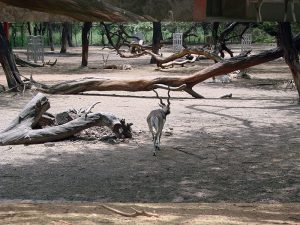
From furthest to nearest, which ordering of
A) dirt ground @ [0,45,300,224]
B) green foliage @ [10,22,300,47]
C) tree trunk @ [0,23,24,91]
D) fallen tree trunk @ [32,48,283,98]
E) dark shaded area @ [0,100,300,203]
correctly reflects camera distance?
green foliage @ [10,22,300,47] < tree trunk @ [0,23,24,91] < fallen tree trunk @ [32,48,283,98] < dark shaded area @ [0,100,300,203] < dirt ground @ [0,45,300,224]

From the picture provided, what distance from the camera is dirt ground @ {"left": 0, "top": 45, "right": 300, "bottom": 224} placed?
4660 millimetres

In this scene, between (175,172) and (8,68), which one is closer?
(175,172)

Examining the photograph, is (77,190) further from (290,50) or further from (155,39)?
(155,39)

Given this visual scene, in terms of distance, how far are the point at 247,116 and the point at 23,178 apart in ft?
20.1

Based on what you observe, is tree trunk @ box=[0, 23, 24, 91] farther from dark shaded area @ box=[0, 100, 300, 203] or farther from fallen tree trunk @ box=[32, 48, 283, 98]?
dark shaded area @ box=[0, 100, 300, 203]

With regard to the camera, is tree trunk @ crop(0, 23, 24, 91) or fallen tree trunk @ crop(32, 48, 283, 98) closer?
fallen tree trunk @ crop(32, 48, 283, 98)

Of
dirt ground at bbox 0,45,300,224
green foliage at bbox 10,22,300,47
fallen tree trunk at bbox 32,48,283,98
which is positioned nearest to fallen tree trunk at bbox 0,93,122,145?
dirt ground at bbox 0,45,300,224

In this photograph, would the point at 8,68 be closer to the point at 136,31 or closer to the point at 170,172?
the point at 170,172

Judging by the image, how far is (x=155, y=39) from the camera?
85.6 ft

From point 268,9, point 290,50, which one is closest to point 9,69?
point 290,50

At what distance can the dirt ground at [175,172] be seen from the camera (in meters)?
4.66

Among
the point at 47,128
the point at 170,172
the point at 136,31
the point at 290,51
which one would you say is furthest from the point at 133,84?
the point at 136,31

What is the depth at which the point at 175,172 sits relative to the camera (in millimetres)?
7078

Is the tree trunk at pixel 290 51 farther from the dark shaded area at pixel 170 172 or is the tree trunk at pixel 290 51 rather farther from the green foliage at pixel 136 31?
the green foliage at pixel 136 31
